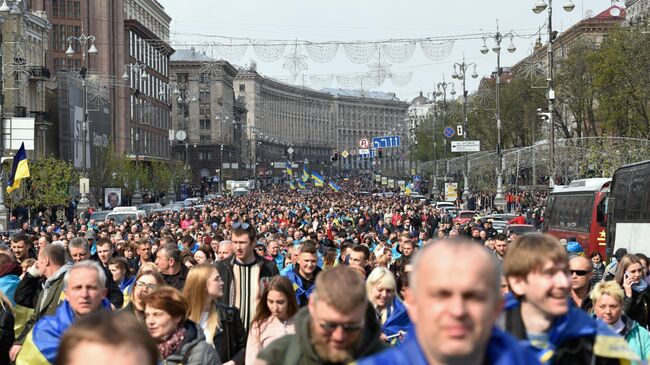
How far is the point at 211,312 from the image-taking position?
8.05 metres

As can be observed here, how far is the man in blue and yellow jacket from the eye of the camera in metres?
6.43

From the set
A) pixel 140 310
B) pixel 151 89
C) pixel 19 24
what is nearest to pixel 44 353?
pixel 140 310

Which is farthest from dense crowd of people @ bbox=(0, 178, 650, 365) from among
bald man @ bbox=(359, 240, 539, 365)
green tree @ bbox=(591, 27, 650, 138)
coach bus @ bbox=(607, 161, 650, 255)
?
green tree @ bbox=(591, 27, 650, 138)

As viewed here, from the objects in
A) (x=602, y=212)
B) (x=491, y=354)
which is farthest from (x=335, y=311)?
(x=602, y=212)

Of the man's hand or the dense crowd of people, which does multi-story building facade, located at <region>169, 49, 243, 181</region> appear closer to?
the dense crowd of people

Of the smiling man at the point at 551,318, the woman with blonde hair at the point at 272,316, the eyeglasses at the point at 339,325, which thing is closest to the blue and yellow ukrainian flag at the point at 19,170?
the woman with blonde hair at the point at 272,316

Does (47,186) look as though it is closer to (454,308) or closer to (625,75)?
(625,75)

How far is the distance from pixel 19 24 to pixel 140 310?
66857 mm

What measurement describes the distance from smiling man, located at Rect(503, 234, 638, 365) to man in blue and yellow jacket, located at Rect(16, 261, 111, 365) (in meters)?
2.54

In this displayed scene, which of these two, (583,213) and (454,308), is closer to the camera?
(454,308)

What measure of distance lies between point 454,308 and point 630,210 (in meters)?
22.1

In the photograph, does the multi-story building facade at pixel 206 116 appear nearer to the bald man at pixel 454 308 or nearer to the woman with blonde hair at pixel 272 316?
the woman with blonde hair at pixel 272 316

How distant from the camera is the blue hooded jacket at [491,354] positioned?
3621 mm

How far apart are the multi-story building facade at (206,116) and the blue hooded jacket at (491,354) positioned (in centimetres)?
14560
